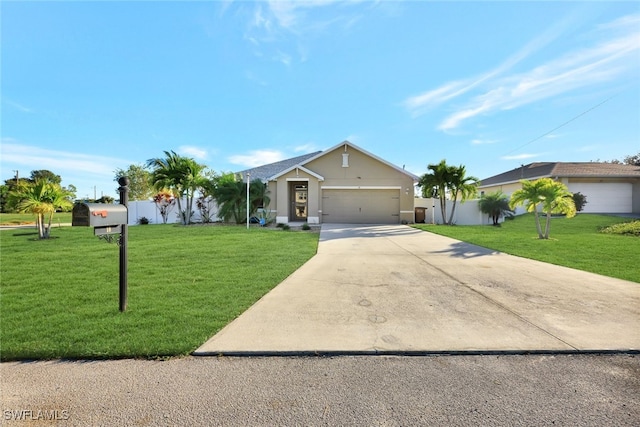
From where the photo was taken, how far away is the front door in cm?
1975

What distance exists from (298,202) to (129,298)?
15977 mm

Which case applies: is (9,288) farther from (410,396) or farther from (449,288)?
(449,288)

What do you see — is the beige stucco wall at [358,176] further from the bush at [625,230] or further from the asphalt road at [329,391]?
the asphalt road at [329,391]

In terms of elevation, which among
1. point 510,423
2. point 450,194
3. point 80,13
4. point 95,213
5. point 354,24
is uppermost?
point 354,24

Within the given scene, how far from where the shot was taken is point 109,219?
10.5 feet

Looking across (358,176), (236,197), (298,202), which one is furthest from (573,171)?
(236,197)

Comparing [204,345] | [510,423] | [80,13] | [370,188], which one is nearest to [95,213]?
[204,345]

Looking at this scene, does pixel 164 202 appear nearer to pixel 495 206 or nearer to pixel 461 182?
pixel 461 182

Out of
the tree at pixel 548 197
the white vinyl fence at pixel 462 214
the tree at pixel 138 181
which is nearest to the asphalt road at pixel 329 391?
the tree at pixel 548 197

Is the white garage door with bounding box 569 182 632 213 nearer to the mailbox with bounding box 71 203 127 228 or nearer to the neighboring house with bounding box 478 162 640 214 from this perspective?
the neighboring house with bounding box 478 162 640 214

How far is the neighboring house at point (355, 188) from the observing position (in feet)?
62.2

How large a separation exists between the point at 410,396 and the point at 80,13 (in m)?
11.5

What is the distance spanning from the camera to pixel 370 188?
19078 millimetres

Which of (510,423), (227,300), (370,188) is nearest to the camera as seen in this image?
(510,423)
